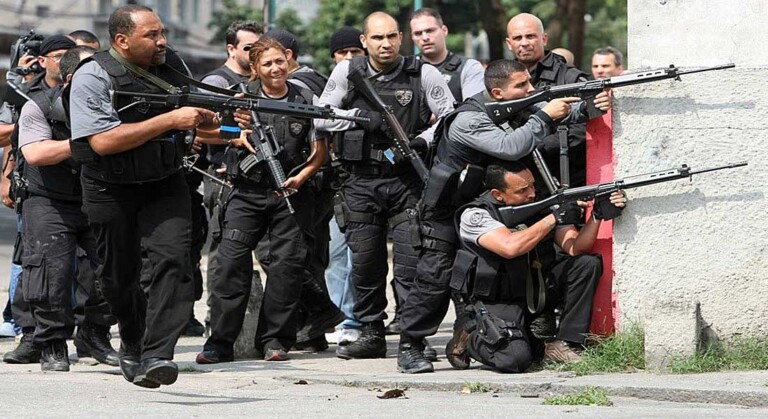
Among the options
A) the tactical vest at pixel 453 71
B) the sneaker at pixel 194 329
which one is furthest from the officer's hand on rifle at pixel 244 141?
the sneaker at pixel 194 329

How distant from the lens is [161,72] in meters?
7.10

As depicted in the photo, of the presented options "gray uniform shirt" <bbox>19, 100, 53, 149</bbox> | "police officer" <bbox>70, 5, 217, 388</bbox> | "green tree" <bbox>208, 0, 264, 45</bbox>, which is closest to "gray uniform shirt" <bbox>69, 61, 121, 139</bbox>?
"police officer" <bbox>70, 5, 217, 388</bbox>

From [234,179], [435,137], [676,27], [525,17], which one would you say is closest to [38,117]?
[234,179]

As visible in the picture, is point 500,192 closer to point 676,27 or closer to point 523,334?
point 523,334

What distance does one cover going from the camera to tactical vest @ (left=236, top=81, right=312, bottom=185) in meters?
8.43

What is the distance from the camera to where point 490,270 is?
750 centimetres

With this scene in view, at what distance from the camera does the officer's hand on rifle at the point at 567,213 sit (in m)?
7.41

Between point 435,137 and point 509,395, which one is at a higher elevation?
point 435,137

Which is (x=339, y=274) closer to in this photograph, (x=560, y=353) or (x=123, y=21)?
(x=560, y=353)

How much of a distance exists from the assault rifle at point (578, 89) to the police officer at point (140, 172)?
60.2 inches

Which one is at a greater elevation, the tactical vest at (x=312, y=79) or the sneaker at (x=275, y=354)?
the tactical vest at (x=312, y=79)

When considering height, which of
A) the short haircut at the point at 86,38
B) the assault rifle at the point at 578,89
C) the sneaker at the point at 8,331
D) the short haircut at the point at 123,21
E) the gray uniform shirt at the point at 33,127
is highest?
the short haircut at the point at 86,38

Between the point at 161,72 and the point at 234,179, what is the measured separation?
1520 millimetres

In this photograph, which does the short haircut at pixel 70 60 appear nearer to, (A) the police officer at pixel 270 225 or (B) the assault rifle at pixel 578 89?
(A) the police officer at pixel 270 225
